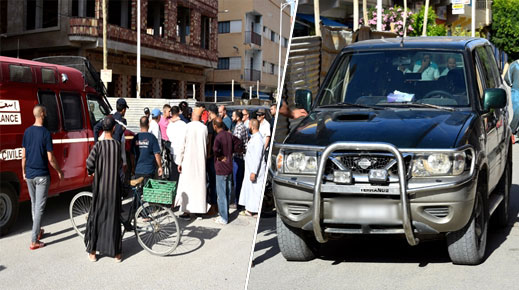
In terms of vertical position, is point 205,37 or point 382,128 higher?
A: point 205,37

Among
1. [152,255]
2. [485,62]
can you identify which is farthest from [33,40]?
A: [485,62]

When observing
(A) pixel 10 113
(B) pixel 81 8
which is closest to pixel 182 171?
(A) pixel 10 113

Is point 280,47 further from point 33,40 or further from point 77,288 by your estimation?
point 33,40

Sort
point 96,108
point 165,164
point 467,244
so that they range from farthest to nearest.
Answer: point 165,164
point 96,108
point 467,244

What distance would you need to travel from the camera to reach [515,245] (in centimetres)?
473

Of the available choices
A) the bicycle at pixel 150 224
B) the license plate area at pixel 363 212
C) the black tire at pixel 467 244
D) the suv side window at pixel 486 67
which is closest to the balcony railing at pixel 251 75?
the license plate area at pixel 363 212

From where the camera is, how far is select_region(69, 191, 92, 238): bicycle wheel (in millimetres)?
6305

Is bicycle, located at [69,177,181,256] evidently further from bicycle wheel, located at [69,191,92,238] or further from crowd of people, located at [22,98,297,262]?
crowd of people, located at [22,98,297,262]

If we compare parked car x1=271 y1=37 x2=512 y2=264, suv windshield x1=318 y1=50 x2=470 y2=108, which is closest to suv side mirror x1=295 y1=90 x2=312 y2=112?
parked car x1=271 y1=37 x2=512 y2=264

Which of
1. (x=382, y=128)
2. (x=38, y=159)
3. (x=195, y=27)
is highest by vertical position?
(x=195, y=27)

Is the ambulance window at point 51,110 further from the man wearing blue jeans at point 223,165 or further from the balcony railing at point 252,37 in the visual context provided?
the balcony railing at point 252,37

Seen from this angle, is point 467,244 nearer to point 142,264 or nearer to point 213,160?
point 213,160

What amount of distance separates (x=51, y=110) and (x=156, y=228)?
214 centimetres

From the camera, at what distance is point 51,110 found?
23.1 ft
